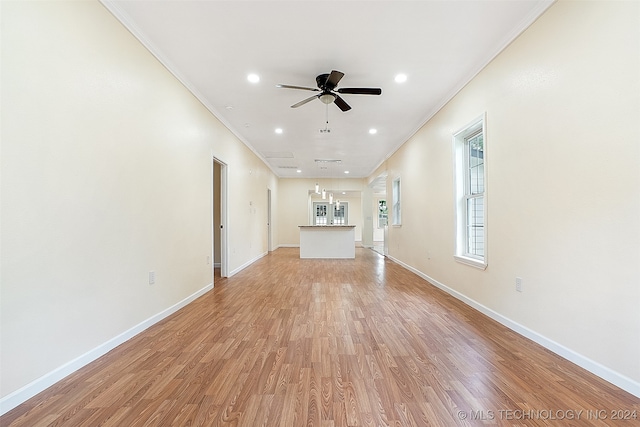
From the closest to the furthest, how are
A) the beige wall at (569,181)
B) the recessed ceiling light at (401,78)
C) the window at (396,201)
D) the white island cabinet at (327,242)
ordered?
1. the beige wall at (569,181)
2. the recessed ceiling light at (401,78)
3. the window at (396,201)
4. the white island cabinet at (327,242)

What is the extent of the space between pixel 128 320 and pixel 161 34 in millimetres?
2628

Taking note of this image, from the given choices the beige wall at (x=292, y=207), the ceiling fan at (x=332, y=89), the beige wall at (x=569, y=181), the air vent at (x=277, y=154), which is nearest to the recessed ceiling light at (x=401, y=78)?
the ceiling fan at (x=332, y=89)

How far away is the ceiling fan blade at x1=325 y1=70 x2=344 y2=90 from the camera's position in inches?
117

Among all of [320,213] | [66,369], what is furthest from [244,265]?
[320,213]

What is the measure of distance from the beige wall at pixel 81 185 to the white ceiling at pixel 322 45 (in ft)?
1.33

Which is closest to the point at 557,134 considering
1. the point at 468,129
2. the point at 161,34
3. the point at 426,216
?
the point at 468,129

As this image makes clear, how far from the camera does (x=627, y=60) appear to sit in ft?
5.69

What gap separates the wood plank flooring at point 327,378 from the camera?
1.52m

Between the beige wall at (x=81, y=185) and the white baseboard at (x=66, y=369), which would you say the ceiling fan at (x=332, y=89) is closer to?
the beige wall at (x=81, y=185)

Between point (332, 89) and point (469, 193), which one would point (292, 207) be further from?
point (332, 89)

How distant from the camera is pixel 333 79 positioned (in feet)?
10.1

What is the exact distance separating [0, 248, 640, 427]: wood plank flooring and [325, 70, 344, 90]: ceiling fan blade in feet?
8.36

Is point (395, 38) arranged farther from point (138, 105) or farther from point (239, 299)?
point (239, 299)

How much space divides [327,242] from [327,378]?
6.34m
